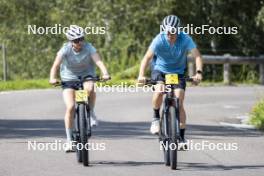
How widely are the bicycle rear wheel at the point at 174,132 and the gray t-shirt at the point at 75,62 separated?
1.33 meters

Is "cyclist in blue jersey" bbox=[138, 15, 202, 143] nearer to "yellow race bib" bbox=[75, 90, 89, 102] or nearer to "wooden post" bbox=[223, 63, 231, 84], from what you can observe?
"yellow race bib" bbox=[75, 90, 89, 102]

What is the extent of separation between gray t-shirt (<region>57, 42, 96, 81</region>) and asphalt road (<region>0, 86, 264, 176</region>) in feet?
3.58

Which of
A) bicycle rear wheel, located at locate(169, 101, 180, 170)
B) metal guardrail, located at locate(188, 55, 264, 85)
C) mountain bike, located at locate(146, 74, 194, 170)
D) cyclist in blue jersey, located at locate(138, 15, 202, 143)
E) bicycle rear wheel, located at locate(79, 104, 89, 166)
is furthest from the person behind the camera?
metal guardrail, located at locate(188, 55, 264, 85)

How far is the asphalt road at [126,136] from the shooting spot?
1148 cm

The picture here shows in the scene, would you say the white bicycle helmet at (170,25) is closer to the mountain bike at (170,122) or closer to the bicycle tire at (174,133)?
the mountain bike at (170,122)

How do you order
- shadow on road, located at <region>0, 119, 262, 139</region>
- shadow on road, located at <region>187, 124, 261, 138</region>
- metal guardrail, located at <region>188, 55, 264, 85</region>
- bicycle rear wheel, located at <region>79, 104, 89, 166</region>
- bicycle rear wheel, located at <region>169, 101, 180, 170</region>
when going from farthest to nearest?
metal guardrail, located at <region>188, 55, 264, 85</region> → shadow on road, located at <region>187, 124, 261, 138</region> → shadow on road, located at <region>0, 119, 262, 139</region> → bicycle rear wheel, located at <region>79, 104, 89, 166</region> → bicycle rear wheel, located at <region>169, 101, 180, 170</region>

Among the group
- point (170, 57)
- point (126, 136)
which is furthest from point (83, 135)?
point (126, 136)

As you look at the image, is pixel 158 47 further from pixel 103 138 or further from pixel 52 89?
pixel 52 89

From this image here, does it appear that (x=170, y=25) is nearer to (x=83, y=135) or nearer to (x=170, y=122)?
(x=170, y=122)

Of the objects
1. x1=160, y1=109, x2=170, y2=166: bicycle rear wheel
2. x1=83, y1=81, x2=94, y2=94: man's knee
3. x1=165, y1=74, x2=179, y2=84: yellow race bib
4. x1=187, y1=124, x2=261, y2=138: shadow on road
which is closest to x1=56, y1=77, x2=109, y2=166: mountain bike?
x1=83, y1=81, x2=94, y2=94: man's knee

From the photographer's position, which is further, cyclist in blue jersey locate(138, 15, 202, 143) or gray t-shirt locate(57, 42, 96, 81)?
gray t-shirt locate(57, 42, 96, 81)

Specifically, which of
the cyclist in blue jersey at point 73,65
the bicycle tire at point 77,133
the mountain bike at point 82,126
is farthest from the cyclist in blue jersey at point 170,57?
the bicycle tire at point 77,133

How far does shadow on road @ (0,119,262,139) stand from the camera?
15.4 metres

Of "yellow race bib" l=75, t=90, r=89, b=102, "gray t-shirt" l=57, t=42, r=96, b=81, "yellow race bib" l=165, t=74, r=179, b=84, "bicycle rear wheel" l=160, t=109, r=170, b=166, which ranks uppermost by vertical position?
"gray t-shirt" l=57, t=42, r=96, b=81
